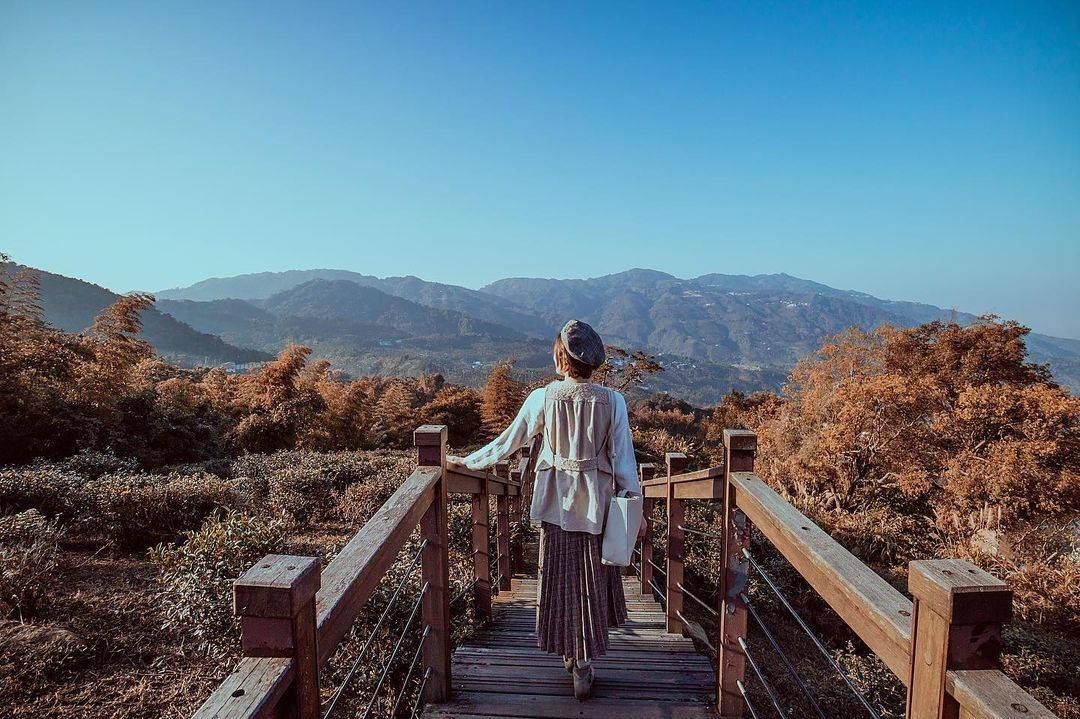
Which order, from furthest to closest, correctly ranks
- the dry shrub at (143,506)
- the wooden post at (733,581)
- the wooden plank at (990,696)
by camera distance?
the dry shrub at (143,506), the wooden post at (733,581), the wooden plank at (990,696)

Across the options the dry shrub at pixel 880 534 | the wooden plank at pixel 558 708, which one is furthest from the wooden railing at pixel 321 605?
the dry shrub at pixel 880 534

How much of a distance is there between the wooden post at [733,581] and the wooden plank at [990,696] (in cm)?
116

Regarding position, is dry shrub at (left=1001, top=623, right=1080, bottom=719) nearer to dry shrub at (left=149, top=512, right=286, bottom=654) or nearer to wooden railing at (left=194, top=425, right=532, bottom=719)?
wooden railing at (left=194, top=425, right=532, bottom=719)

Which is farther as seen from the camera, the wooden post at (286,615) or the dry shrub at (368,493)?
the dry shrub at (368,493)

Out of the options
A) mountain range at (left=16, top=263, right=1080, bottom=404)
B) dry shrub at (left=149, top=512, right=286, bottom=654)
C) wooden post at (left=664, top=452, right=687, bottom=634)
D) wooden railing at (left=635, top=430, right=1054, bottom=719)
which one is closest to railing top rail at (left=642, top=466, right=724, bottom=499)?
wooden post at (left=664, top=452, right=687, bottom=634)

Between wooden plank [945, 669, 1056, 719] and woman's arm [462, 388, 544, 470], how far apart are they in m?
1.67

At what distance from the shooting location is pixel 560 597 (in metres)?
2.40

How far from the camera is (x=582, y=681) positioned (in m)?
2.29

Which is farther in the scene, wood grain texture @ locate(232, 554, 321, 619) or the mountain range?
the mountain range

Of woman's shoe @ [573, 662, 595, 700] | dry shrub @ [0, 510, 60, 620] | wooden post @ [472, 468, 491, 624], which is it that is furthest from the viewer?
wooden post @ [472, 468, 491, 624]

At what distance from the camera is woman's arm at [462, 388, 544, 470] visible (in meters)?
2.38

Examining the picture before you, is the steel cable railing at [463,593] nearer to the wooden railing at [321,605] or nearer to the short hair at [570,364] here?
the wooden railing at [321,605]

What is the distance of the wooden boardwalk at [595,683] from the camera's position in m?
2.20

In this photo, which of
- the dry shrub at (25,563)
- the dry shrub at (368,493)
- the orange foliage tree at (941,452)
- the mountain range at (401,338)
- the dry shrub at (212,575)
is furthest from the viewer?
the mountain range at (401,338)
